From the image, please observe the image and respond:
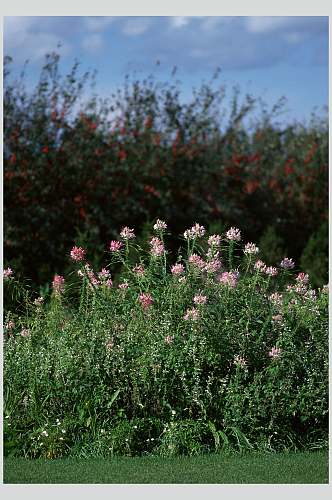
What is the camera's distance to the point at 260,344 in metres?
4.71

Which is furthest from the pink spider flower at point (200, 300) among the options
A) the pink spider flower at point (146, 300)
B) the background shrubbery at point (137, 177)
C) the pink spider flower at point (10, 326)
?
the background shrubbery at point (137, 177)

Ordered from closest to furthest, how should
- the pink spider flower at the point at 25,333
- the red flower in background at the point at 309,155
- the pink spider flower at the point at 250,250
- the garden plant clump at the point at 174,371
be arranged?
1. the garden plant clump at the point at 174,371
2. the pink spider flower at the point at 250,250
3. the pink spider flower at the point at 25,333
4. the red flower in background at the point at 309,155

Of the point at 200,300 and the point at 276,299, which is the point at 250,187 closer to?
the point at 276,299

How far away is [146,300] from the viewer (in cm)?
466

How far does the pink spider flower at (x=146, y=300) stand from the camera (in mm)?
4656

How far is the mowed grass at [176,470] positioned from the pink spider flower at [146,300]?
0.90m

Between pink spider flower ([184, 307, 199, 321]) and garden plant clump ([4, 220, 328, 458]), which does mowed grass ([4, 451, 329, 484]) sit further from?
pink spider flower ([184, 307, 199, 321])

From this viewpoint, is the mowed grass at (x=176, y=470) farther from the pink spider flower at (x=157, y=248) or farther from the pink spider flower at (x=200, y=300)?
the pink spider flower at (x=157, y=248)

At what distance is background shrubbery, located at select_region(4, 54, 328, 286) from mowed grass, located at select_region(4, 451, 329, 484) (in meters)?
5.23

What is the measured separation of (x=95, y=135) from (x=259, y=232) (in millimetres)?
2849

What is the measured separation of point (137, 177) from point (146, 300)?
6.42 meters

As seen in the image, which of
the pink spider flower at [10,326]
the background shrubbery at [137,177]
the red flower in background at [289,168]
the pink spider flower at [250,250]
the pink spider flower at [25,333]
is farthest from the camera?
the red flower in background at [289,168]

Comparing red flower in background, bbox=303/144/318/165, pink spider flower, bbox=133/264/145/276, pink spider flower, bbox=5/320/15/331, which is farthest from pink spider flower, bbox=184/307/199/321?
red flower in background, bbox=303/144/318/165

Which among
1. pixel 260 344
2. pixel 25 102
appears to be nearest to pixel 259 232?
pixel 25 102
